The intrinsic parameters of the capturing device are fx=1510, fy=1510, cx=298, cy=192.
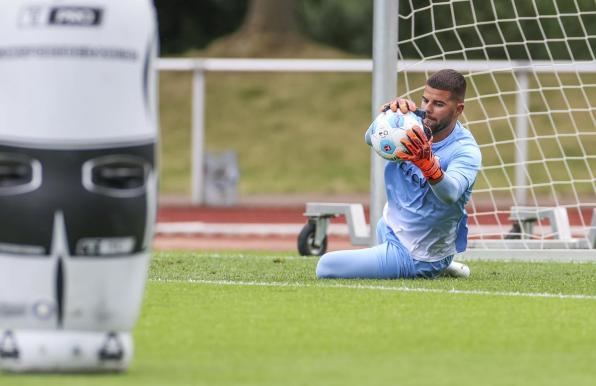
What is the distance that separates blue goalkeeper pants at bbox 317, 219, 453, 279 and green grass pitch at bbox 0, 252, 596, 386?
0.15 m

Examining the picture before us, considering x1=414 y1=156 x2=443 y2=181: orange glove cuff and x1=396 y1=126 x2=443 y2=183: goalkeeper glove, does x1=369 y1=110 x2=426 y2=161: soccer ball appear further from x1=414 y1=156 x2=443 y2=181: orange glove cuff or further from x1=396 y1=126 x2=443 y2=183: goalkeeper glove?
x1=414 y1=156 x2=443 y2=181: orange glove cuff

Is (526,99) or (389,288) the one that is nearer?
(389,288)

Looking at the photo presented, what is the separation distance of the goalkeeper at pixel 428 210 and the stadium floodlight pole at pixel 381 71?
1.64 m

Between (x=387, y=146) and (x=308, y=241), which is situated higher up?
(x=387, y=146)

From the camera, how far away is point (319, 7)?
41688 millimetres

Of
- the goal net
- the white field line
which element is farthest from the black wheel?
the goal net

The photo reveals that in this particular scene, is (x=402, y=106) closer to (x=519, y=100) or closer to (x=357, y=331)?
(x=357, y=331)

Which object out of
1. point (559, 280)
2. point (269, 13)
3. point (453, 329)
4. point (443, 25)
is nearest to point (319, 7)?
point (269, 13)

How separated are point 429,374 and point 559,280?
4.23m

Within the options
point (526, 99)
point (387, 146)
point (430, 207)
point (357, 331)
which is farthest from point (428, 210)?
point (526, 99)

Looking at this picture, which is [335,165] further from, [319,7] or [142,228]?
[142,228]

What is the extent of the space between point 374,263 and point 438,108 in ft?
3.38

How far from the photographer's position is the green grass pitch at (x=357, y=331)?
18.0 ft

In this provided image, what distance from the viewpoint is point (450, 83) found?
9.05 meters
